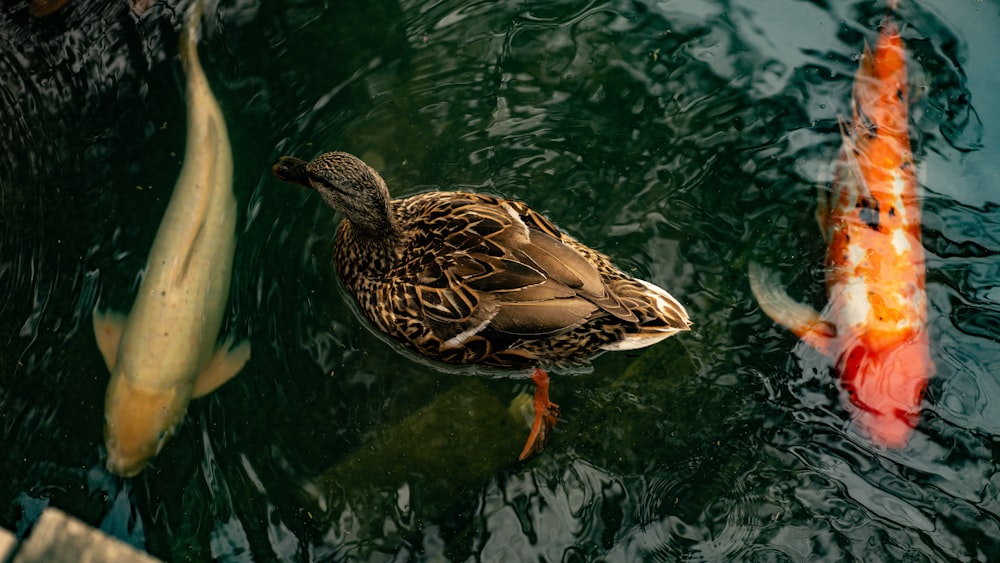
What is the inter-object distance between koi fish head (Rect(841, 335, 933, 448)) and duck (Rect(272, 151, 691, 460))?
32.2 inches

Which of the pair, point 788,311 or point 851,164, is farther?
point 851,164

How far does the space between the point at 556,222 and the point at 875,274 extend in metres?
1.55

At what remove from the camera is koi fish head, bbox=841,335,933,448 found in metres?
3.87

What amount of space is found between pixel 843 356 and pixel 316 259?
8.60 feet

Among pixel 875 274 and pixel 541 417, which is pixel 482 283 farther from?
pixel 875 274

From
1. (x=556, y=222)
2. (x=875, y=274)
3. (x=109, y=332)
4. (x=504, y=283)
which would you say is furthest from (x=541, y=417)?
(x=109, y=332)

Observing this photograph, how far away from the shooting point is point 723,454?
157 inches

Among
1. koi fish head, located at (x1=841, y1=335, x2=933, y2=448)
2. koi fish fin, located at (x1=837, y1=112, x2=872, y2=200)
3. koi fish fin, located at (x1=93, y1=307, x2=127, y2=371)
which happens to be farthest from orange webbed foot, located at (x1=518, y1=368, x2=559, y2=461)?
Result: koi fish fin, located at (x1=93, y1=307, x2=127, y2=371)

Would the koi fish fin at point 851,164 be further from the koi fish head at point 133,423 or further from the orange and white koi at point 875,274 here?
the koi fish head at point 133,423

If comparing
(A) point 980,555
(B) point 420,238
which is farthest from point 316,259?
(A) point 980,555

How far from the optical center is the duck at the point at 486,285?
370 centimetres

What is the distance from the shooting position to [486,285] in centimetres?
373

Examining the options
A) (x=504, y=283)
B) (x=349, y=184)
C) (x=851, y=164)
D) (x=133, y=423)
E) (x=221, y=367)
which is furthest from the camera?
(x=851, y=164)

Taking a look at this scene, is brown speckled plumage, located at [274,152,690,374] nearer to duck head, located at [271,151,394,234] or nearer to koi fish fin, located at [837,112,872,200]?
duck head, located at [271,151,394,234]
